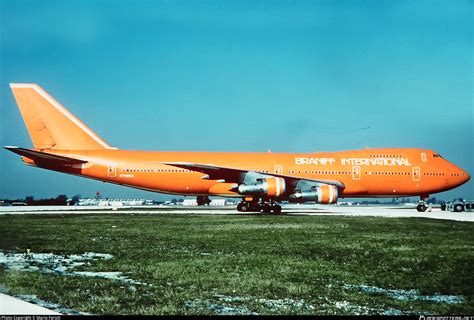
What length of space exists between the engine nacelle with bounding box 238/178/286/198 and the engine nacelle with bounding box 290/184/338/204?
122cm

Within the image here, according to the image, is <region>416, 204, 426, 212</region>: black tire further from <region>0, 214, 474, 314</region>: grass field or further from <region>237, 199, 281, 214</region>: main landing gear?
<region>0, 214, 474, 314</region>: grass field

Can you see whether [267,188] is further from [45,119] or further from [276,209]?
[45,119]

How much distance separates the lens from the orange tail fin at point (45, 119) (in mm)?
31016

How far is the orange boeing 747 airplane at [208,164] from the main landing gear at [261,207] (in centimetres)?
6

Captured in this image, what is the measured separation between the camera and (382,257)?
10367mm

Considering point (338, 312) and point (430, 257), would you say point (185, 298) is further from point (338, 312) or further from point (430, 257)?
point (430, 257)

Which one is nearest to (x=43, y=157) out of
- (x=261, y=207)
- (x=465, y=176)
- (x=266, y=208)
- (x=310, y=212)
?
(x=261, y=207)

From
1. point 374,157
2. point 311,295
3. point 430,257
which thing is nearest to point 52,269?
point 311,295

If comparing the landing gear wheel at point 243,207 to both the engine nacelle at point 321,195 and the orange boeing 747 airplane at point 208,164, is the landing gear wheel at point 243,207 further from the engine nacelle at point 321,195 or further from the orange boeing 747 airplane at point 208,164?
the engine nacelle at point 321,195

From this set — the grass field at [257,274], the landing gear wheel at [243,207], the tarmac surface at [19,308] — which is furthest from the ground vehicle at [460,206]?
the tarmac surface at [19,308]

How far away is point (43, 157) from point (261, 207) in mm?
13296

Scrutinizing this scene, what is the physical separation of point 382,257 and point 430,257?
1.00m

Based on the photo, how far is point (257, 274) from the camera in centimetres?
823

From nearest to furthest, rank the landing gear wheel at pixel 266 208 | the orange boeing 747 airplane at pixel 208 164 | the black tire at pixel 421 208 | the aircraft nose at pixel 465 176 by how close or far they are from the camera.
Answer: the landing gear wheel at pixel 266 208 < the orange boeing 747 airplane at pixel 208 164 < the black tire at pixel 421 208 < the aircraft nose at pixel 465 176
